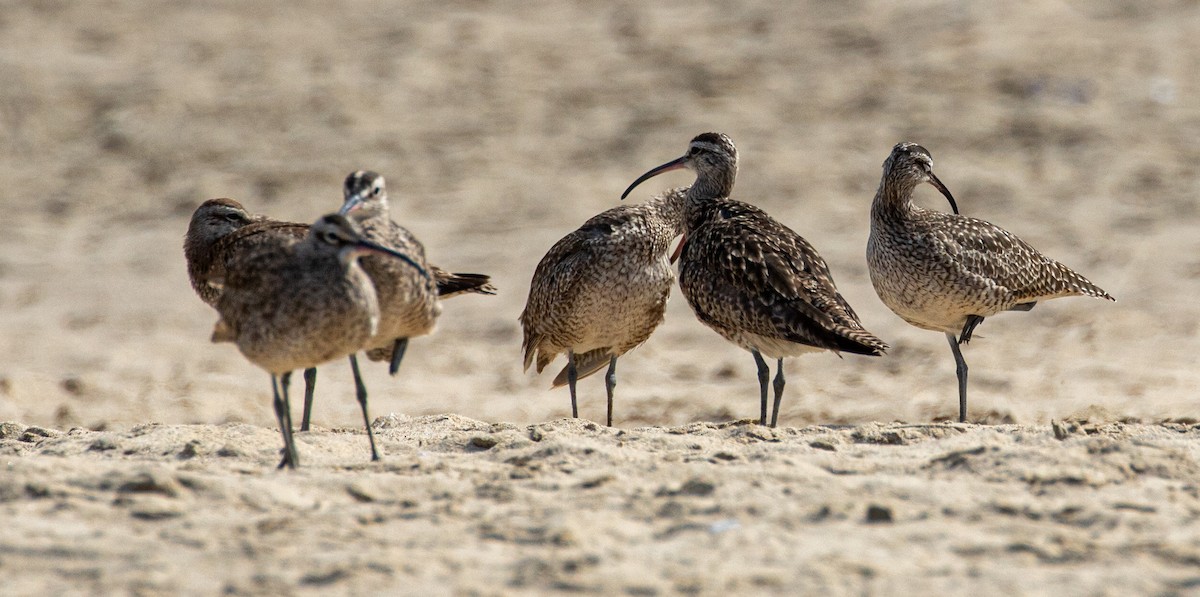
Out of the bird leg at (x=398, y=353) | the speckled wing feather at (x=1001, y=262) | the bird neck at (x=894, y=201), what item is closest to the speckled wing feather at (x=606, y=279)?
the bird neck at (x=894, y=201)

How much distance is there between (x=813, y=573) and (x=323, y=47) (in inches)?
552

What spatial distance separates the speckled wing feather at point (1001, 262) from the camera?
8.39 m

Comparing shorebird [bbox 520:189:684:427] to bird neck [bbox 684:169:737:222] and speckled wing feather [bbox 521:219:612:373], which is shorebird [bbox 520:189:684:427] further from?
bird neck [bbox 684:169:737:222]

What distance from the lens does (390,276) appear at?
21.7 feet

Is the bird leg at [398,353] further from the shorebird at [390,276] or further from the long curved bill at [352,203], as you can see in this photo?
the long curved bill at [352,203]

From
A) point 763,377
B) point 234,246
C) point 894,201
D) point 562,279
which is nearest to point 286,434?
point 234,246

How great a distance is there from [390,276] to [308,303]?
0.65m

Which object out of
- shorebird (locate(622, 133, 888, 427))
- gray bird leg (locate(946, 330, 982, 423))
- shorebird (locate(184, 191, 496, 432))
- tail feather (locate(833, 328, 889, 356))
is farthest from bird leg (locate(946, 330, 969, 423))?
shorebird (locate(184, 191, 496, 432))

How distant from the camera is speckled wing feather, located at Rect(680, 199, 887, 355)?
7.73 metres

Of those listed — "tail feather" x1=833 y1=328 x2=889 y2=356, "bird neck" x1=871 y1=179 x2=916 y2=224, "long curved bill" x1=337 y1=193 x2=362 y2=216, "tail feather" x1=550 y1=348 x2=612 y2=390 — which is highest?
"bird neck" x1=871 y1=179 x2=916 y2=224

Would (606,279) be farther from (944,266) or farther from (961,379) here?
(961,379)

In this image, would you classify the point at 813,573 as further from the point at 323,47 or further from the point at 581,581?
the point at 323,47

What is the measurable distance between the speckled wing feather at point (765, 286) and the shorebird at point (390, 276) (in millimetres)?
1680

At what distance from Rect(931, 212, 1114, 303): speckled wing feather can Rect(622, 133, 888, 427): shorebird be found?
2.56ft
